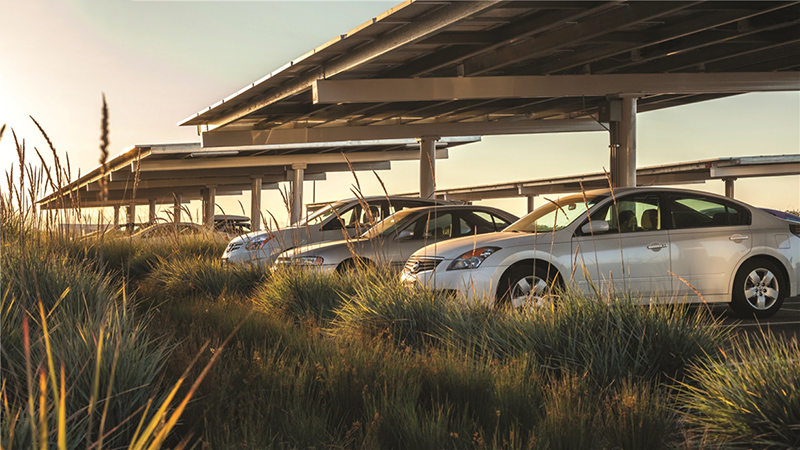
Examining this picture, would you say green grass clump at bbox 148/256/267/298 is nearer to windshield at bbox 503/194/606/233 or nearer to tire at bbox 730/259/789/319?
windshield at bbox 503/194/606/233

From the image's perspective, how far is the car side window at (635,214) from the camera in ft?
33.0

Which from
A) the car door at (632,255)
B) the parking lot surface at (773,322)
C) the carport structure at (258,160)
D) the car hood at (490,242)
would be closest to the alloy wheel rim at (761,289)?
the parking lot surface at (773,322)

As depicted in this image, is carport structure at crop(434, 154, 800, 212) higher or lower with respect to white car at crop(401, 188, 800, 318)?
higher

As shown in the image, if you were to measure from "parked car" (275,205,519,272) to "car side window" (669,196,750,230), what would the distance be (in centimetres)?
344

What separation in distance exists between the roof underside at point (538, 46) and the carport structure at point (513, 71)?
36 millimetres

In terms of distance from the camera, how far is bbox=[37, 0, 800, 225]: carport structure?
15148 mm

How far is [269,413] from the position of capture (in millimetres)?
4523

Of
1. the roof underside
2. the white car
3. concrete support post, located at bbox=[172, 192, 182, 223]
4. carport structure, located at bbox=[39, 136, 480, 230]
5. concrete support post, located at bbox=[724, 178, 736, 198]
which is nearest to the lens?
the white car

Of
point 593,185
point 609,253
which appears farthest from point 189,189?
point 609,253

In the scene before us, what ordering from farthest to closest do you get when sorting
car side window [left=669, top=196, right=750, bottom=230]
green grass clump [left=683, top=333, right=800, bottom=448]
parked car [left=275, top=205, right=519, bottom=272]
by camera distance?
parked car [left=275, top=205, right=519, bottom=272] < car side window [left=669, top=196, right=750, bottom=230] < green grass clump [left=683, top=333, right=800, bottom=448]

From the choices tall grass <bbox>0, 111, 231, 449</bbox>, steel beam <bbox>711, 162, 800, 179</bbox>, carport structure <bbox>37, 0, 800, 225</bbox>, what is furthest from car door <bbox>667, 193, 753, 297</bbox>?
steel beam <bbox>711, 162, 800, 179</bbox>

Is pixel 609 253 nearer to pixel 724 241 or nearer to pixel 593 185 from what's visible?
pixel 724 241

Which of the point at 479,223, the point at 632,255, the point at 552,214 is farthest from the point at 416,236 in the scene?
the point at 632,255

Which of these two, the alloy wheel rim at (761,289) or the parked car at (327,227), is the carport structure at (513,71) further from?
the alloy wheel rim at (761,289)
